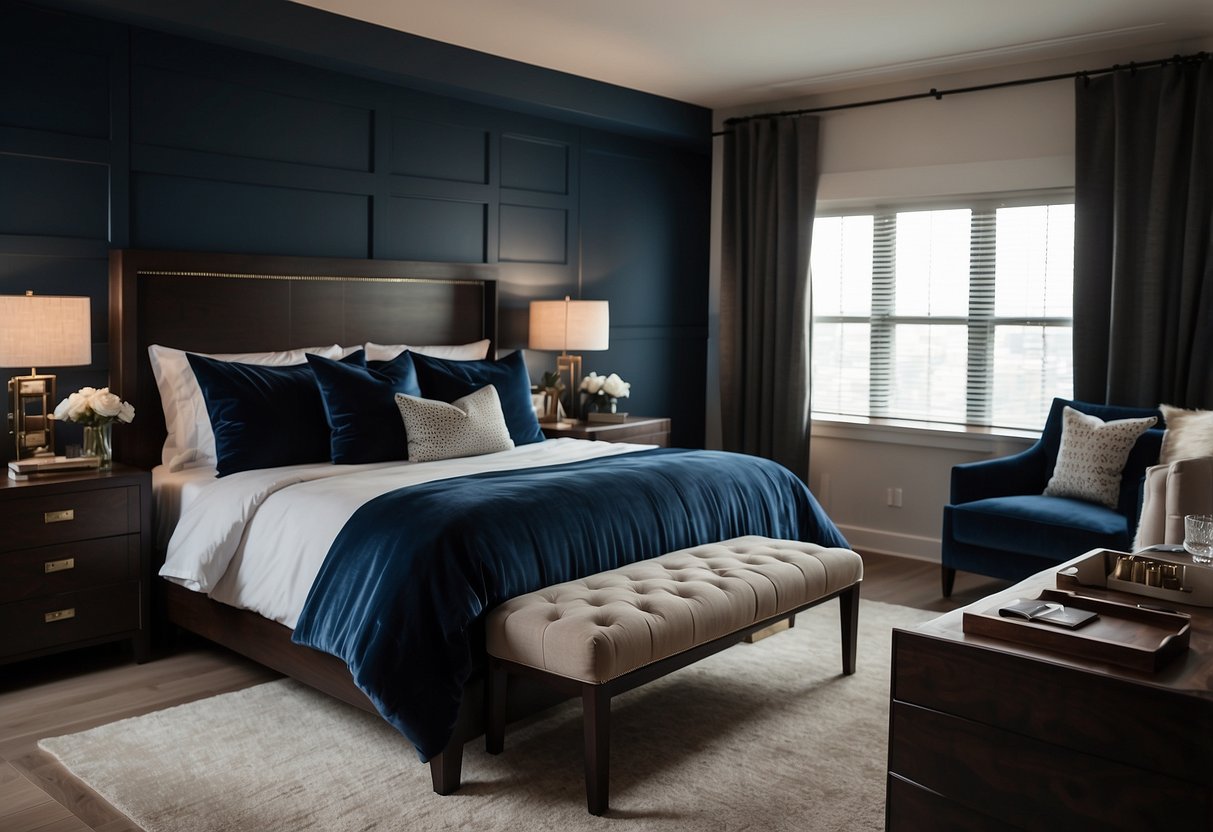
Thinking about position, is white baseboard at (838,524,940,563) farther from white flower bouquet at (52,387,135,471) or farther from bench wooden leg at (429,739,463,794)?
white flower bouquet at (52,387,135,471)

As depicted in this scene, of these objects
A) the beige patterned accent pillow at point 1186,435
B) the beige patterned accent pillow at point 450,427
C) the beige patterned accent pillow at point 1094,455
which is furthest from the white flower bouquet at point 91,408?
the beige patterned accent pillow at point 1186,435

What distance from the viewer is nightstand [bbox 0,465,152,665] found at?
3.47m

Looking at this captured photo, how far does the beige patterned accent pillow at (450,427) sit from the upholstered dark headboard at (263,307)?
2.59 ft

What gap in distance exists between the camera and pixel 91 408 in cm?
375

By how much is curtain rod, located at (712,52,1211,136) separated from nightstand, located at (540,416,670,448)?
6.49 feet

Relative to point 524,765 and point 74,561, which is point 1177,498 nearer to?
point 524,765

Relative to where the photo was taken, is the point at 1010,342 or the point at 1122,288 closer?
the point at 1122,288

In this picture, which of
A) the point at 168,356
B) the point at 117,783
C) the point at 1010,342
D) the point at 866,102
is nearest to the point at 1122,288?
the point at 1010,342

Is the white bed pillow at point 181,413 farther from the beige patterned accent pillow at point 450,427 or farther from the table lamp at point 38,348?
the beige patterned accent pillow at point 450,427

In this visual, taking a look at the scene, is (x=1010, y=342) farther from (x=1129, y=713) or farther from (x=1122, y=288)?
(x=1129, y=713)

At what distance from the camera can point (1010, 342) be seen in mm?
5566

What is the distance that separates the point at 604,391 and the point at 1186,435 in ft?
9.45

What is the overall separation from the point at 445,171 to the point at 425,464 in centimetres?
191

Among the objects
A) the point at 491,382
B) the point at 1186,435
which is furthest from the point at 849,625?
the point at 491,382
